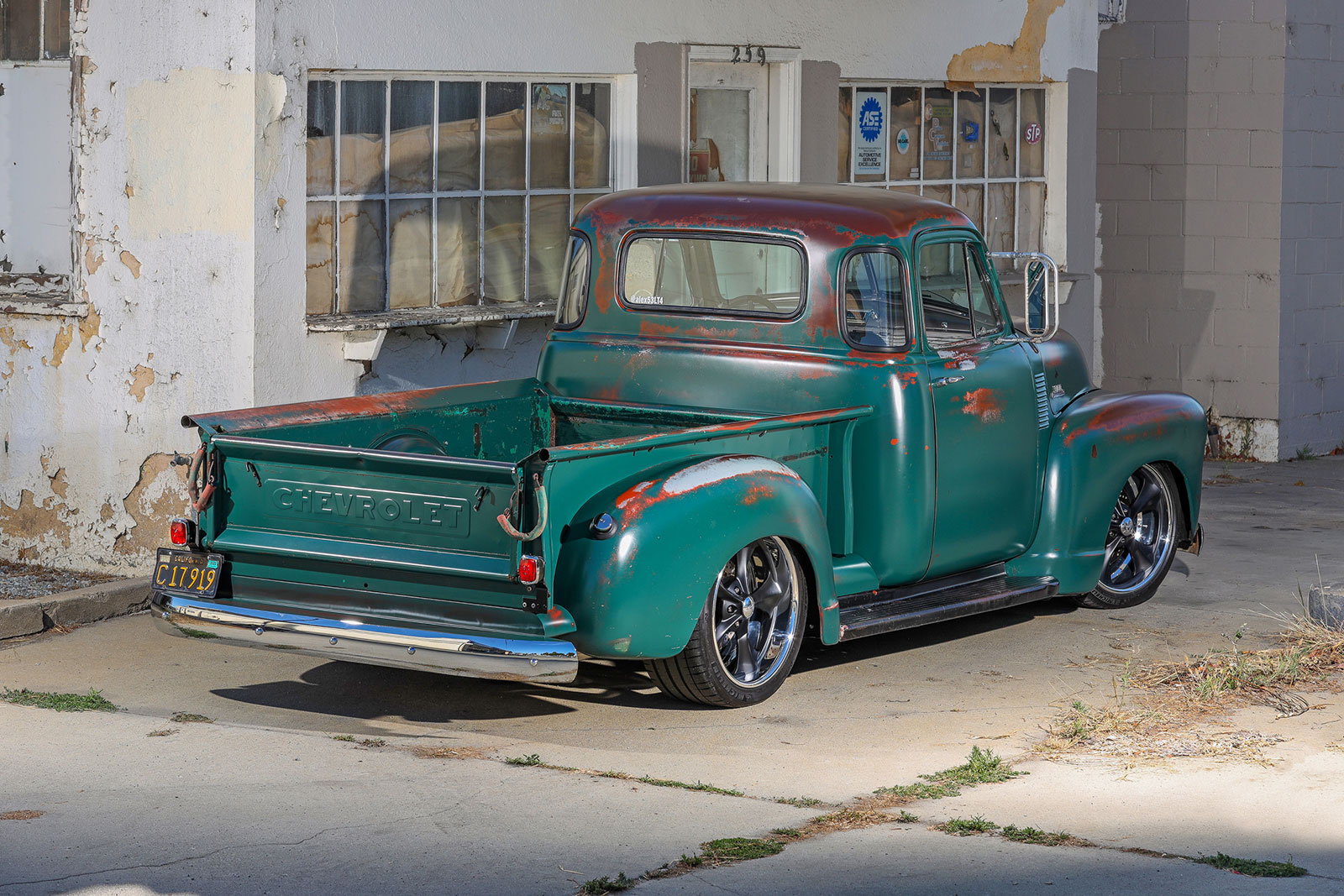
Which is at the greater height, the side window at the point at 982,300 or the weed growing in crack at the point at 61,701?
the side window at the point at 982,300

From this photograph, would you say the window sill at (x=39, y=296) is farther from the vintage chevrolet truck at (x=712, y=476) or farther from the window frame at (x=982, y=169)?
the window frame at (x=982, y=169)

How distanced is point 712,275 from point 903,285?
731mm

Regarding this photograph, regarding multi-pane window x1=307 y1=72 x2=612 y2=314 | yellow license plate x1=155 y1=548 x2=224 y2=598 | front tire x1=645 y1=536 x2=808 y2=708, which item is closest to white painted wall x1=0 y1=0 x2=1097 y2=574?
multi-pane window x1=307 y1=72 x2=612 y2=314

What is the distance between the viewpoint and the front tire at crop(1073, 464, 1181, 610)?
7.73 metres

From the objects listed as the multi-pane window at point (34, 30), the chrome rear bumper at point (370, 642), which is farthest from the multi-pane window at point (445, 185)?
the chrome rear bumper at point (370, 642)

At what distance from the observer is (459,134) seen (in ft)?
28.6

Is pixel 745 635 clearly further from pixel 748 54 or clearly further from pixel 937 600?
pixel 748 54

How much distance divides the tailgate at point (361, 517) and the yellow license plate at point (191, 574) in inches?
2.3

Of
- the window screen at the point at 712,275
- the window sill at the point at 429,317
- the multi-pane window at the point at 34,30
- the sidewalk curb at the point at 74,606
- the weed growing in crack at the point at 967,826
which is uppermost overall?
the multi-pane window at the point at 34,30

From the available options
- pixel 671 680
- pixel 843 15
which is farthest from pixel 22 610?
pixel 843 15

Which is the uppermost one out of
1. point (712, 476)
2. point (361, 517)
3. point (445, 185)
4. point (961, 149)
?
point (961, 149)

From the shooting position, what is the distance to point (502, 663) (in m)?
5.29

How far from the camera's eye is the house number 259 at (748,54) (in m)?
9.88

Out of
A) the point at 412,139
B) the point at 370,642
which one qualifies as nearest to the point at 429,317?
the point at 412,139
